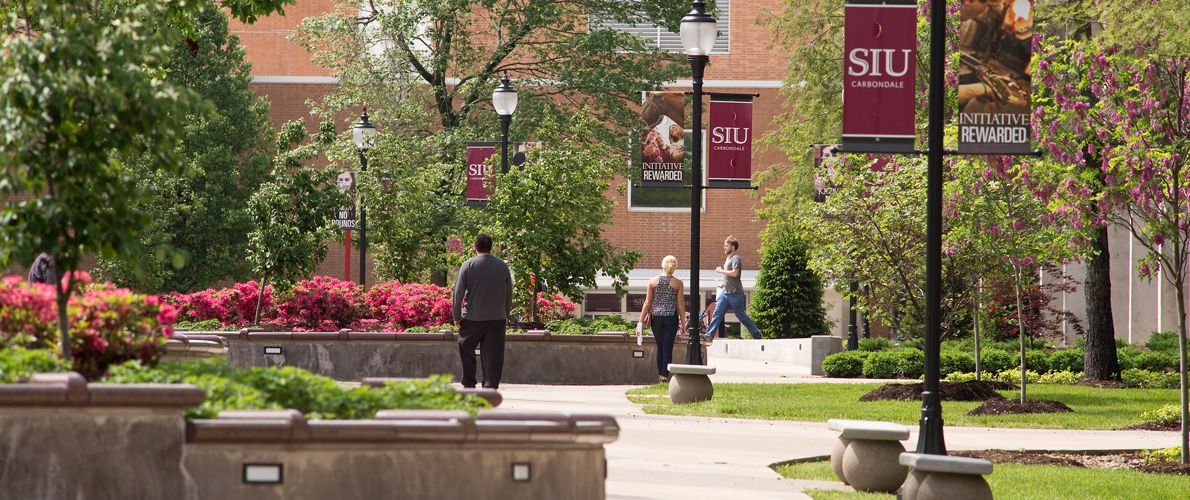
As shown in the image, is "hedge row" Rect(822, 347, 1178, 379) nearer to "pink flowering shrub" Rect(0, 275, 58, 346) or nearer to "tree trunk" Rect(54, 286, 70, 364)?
"pink flowering shrub" Rect(0, 275, 58, 346)

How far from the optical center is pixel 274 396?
27.0ft

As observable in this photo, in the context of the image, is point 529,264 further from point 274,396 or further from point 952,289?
point 274,396

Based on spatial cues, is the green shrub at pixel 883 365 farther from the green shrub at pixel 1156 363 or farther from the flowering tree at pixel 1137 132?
the flowering tree at pixel 1137 132

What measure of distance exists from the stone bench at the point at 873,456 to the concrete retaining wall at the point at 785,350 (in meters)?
16.2

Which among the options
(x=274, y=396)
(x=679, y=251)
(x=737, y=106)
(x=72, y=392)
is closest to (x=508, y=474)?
(x=274, y=396)

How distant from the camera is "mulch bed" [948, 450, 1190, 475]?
1370 centimetres

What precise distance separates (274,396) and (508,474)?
4.33ft

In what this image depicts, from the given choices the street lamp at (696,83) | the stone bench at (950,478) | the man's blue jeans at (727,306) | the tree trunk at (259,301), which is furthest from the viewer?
the man's blue jeans at (727,306)

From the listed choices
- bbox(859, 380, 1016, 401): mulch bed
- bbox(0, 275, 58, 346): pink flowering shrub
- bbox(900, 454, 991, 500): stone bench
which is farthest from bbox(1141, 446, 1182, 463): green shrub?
bbox(0, 275, 58, 346): pink flowering shrub

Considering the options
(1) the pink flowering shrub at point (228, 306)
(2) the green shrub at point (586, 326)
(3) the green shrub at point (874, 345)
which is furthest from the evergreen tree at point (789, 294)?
(1) the pink flowering shrub at point (228, 306)

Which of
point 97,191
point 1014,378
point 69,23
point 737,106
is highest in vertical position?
point 737,106

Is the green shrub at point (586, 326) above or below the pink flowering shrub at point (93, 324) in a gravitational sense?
below

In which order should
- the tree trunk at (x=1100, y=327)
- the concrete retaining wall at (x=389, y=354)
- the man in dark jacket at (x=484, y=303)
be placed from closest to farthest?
the man in dark jacket at (x=484, y=303), the concrete retaining wall at (x=389, y=354), the tree trunk at (x=1100, y=327)

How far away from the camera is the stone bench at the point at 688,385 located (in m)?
18.6
